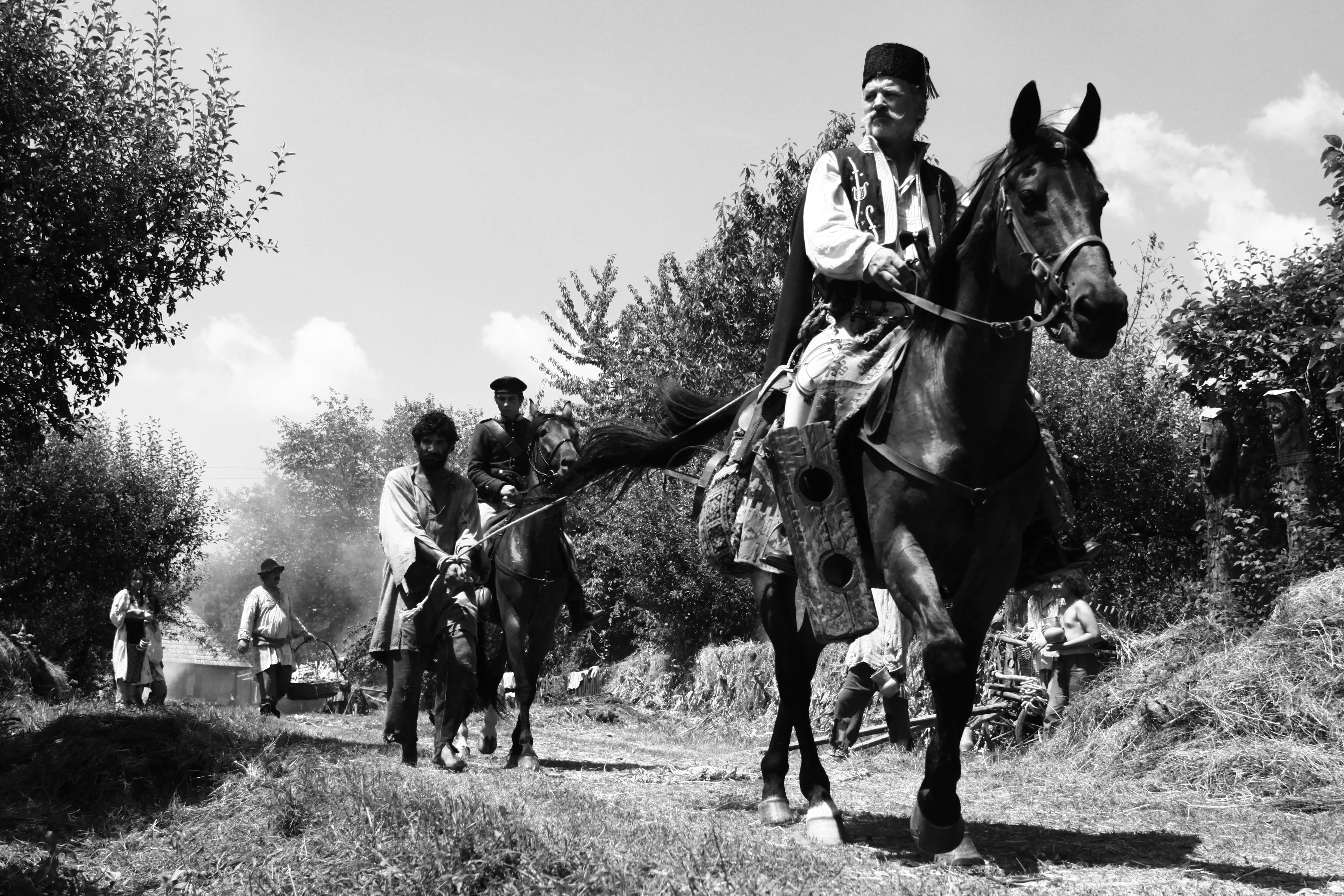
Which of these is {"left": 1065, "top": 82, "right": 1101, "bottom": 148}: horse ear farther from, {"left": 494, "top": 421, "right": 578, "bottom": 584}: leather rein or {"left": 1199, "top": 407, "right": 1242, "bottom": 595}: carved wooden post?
{"left": 1199, "top": 407, "right": 1242, "bottom": 595}: carved wooden post

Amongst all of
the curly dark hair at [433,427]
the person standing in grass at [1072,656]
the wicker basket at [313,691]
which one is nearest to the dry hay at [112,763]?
the curly dark hair at [433,427]

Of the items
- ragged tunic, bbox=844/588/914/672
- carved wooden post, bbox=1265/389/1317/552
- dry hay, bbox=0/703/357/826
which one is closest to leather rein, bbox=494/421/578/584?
dry hay, bbox=0/703/357/826

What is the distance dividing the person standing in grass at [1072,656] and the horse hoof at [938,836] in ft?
17.0

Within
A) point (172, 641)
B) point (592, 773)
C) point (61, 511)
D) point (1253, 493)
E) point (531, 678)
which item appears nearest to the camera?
point (592, 773)

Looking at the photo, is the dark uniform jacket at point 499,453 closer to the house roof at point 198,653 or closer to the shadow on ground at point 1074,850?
the shadow on ground at point 1074,850

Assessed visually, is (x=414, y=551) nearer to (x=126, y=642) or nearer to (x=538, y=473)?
(x=538, y=473)

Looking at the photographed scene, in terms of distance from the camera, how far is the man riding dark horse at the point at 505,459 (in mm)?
10594

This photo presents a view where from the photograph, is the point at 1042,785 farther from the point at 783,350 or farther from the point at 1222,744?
Result: the point at 783,350

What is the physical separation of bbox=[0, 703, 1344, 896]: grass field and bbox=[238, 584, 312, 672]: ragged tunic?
24.4ft

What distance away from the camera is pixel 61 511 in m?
31.9

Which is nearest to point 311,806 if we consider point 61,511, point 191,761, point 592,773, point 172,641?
point 191,761

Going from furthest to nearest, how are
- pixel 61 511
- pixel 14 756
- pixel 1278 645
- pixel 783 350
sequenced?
pixel 61 511, pixel 1278 645, pixel 14 756, pixel 783 350

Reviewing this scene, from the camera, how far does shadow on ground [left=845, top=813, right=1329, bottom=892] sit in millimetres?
4570

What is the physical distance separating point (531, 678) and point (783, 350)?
4771 mm
